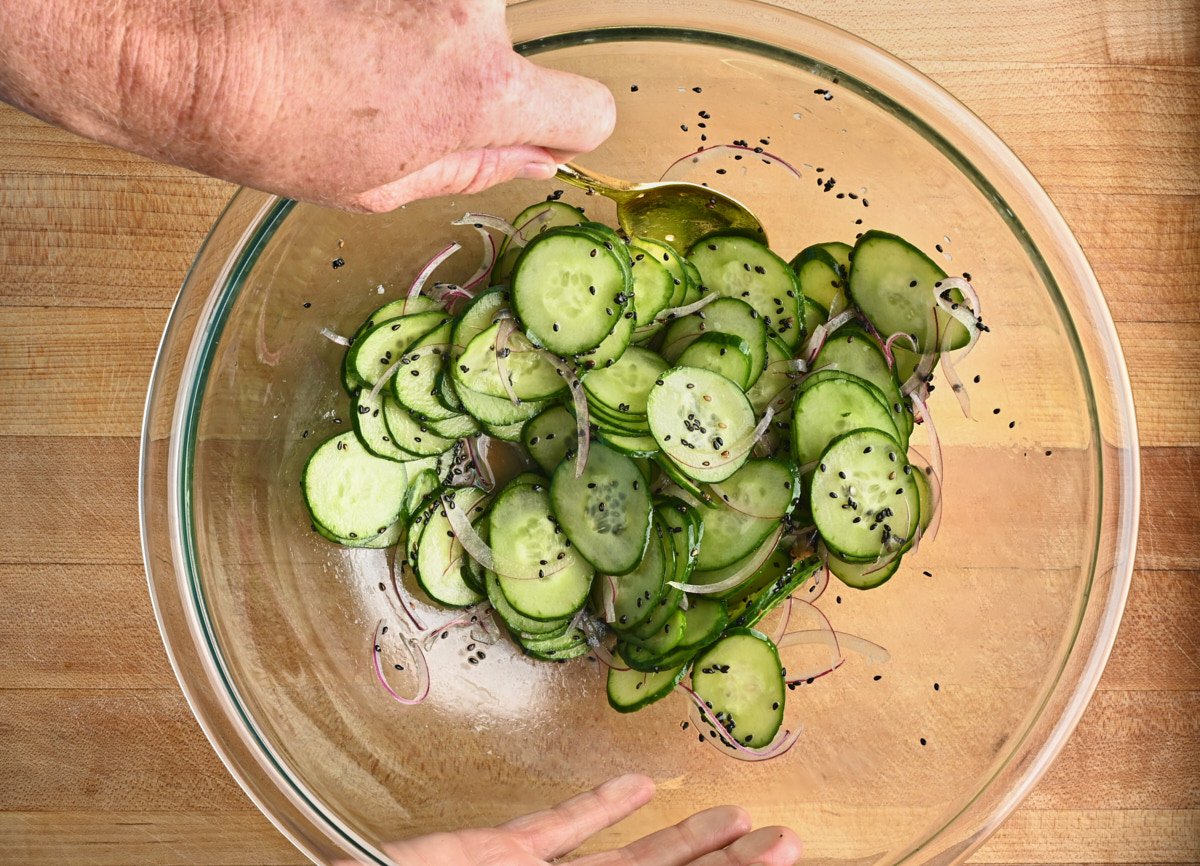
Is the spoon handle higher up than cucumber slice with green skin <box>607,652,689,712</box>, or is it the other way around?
the spoon handle

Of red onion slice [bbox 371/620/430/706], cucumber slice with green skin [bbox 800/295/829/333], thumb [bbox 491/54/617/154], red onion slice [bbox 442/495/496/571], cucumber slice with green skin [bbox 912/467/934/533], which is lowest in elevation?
red onion slice [bbox 371/620/430/706]

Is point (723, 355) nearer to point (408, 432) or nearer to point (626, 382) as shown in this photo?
point (626, 382)

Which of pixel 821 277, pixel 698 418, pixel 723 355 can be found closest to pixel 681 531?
pixel 698 418

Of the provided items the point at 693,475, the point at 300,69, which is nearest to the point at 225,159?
the point at 300,69

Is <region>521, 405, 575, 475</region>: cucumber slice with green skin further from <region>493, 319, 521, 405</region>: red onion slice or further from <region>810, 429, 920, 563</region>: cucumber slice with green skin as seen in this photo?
<region>810, 429, 920, 563</region>: cucumber slice with green skin

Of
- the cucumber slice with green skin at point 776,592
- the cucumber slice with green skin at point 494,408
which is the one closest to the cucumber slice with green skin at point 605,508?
the cucumber slice with green skin at point 494,408

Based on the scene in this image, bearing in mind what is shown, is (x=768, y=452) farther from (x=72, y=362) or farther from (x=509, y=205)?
(x=72, y=362)

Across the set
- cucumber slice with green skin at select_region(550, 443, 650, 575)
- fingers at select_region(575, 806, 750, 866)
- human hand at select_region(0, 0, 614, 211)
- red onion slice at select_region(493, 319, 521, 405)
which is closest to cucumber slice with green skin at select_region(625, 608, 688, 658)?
cucumber slice with green skin at select_region(550, 443, 650, 575)
